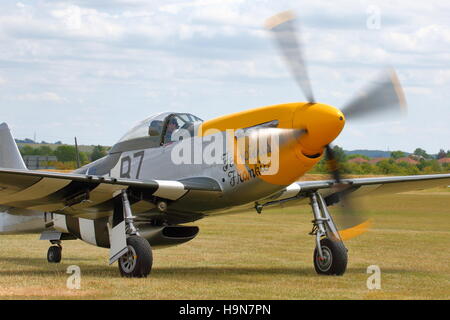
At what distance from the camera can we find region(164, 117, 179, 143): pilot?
12648 mm

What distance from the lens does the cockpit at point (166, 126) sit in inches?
494

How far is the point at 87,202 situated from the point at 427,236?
12.7 m

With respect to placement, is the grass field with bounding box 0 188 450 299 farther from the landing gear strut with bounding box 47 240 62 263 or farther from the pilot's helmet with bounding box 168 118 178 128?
the pilot's helmet with bounding box 168 118 178 128

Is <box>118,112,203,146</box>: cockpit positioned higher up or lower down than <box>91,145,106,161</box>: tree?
lower down

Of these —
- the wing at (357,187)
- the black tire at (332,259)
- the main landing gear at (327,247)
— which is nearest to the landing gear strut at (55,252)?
the wing at (357,187)

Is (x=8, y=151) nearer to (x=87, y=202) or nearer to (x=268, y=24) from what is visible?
(x=87, y=202)

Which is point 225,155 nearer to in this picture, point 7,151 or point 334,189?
point 334,189

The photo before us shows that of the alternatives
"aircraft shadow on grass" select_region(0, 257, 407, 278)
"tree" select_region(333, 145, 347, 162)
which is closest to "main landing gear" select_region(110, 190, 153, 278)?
"aircraft shadow on grass" select_region(0, 257, 407, 278)

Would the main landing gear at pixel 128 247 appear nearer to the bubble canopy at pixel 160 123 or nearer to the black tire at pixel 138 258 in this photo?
the black tire at pixel 138 258

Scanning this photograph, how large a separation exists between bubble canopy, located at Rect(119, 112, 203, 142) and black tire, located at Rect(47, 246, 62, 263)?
10.5ft

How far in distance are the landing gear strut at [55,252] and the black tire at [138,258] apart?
3990 millimetres

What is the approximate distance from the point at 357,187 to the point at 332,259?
1915 mm

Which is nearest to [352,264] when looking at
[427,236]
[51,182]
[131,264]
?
[131,264]

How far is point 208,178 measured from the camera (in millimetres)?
11922
